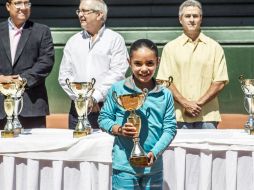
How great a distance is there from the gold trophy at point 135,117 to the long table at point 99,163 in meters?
0.73

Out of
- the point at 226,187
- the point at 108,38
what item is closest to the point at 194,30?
the point at 108,38

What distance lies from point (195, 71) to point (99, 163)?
156cm

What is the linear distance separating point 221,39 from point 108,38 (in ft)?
8.15

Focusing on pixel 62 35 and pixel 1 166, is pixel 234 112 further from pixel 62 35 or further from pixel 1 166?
pixel 1 166

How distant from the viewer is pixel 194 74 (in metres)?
6.31

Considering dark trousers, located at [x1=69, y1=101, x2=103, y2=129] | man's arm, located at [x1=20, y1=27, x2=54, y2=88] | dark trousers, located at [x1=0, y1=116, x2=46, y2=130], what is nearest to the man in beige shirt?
A: dark trousers, located at [x1=69, y1=101, x2=103, y2=129]

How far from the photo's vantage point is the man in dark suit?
20.5 ft

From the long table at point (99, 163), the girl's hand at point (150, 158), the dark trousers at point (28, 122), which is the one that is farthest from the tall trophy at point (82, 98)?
the girl's hand at point (150, 158)

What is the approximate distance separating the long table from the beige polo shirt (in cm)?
110

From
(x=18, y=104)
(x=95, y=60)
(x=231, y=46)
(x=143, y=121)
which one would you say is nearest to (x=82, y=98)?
(x=18, y=104)

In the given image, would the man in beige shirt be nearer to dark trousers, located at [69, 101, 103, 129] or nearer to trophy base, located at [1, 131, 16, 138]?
dark trousers, located at [69, 101, 103, 129]

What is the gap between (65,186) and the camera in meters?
5.09

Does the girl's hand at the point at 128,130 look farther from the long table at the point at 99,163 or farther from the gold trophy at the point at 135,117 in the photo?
the long table at the point at 99,163

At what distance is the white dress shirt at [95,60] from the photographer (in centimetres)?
630
